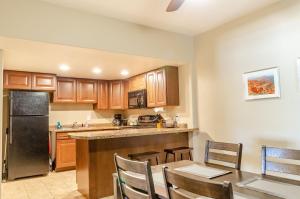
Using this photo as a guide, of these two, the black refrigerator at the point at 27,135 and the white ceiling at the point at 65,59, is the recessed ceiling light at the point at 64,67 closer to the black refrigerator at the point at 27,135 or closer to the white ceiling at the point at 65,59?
the white ceiling at the point at 65,59

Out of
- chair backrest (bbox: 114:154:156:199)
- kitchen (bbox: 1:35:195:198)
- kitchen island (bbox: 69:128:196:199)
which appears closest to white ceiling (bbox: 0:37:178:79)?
kitchen (bbox: 1:35:195:198)

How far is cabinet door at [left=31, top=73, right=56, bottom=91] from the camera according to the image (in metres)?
4.79

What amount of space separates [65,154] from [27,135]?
2.95 feet

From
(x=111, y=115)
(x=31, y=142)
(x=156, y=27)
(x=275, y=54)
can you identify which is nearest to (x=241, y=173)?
(x=275, y=54)

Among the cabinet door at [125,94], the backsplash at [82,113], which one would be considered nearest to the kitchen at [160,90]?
the backsplash at [82,113]

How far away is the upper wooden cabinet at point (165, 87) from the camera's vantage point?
173 inches

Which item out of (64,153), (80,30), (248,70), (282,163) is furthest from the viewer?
(64,153)

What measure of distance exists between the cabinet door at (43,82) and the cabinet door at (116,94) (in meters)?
1.52

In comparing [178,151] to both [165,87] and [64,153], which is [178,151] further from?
[64,153]

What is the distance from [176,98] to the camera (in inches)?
177

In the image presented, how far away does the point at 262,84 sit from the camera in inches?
127

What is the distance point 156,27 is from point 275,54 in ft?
6.01

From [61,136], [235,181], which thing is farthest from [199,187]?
[61,136]

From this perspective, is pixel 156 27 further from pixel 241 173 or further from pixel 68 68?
pixel 241 173
